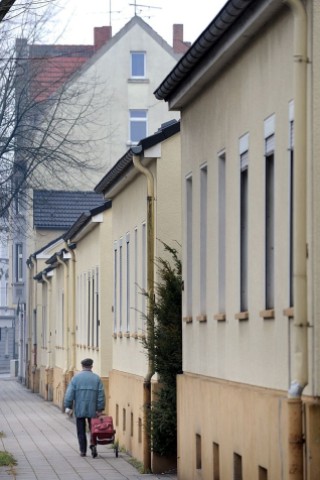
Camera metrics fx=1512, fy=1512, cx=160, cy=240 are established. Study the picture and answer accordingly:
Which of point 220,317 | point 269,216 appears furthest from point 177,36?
point 269,216

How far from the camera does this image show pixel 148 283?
70.8ft

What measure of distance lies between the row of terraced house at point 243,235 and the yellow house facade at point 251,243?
0.05 feet

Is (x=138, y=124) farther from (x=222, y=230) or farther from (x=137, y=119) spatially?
(x=222, y=230)

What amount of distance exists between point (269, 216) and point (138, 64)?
4943cm

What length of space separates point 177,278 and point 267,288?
6547mm

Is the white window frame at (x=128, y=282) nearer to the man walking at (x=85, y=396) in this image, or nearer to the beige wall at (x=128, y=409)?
the beige wall at (x=128, y=409)

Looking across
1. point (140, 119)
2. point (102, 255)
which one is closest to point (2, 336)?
point (140, 119)

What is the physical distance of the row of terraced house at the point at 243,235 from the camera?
10992 millimetres

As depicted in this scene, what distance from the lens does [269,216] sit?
43.3 feet

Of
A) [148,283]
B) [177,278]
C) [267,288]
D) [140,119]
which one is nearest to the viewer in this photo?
[267,288]

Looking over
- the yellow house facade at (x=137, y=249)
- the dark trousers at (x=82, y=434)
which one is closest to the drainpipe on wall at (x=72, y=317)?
the yellow house facade at (x=137, y=249)

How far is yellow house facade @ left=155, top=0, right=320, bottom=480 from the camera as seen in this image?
10984 millimetres

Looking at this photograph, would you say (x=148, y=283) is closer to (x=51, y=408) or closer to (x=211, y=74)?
(x=211, y=74)

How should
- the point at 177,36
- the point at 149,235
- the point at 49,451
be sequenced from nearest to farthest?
the point at 149,235
the point at 49,451
the point at 177,36
